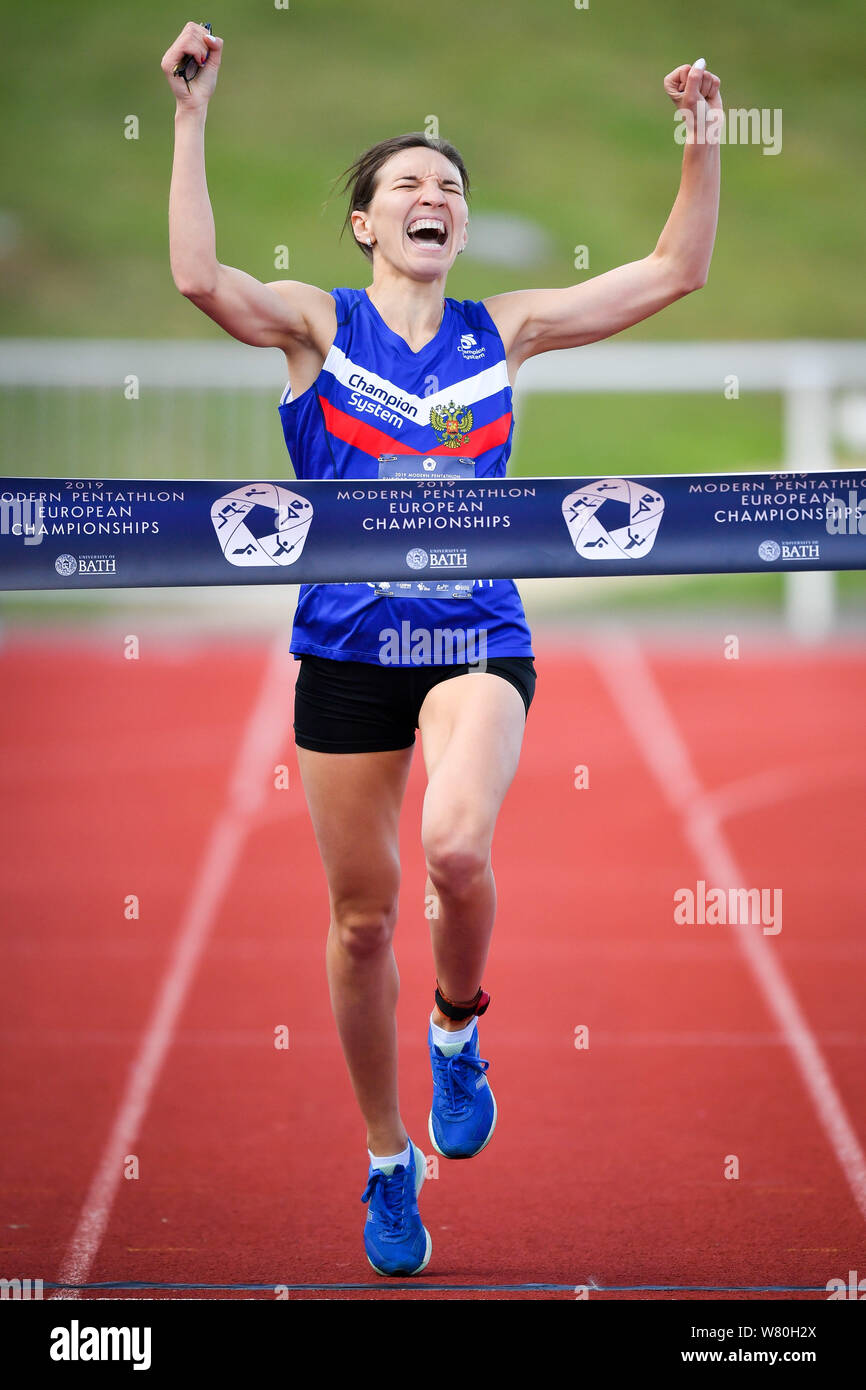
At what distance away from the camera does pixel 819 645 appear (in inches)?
642

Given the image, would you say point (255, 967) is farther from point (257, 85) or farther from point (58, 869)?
point (257, 85)

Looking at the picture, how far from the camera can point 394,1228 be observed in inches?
141

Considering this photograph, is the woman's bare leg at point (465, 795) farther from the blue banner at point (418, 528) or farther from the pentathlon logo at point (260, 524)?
the pentathlon logo at point (260, 524)

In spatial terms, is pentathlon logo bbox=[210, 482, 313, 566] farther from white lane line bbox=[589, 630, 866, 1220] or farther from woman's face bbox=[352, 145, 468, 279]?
white lane line bbox=[589, 630, 866, 1220]

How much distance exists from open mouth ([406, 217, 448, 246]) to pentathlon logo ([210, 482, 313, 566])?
65cm

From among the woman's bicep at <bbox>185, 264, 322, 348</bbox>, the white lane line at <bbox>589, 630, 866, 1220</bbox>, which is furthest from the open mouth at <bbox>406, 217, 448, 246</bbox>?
the white lane line at <bbox>589, 630, 866, 1220</bbox>

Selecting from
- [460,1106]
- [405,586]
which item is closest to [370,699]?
[405,586]

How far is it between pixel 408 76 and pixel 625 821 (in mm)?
33421

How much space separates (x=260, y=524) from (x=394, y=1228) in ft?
5.16

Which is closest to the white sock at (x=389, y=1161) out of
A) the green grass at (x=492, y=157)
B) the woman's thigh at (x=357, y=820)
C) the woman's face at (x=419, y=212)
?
the woman's thigh at (x=357, y=820)

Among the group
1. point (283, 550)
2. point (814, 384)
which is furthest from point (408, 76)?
point (283, 550)

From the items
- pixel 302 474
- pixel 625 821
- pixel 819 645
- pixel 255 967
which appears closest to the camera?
pixel 302 474

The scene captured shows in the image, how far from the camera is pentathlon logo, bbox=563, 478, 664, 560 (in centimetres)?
331

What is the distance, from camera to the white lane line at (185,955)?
13.1 ft
